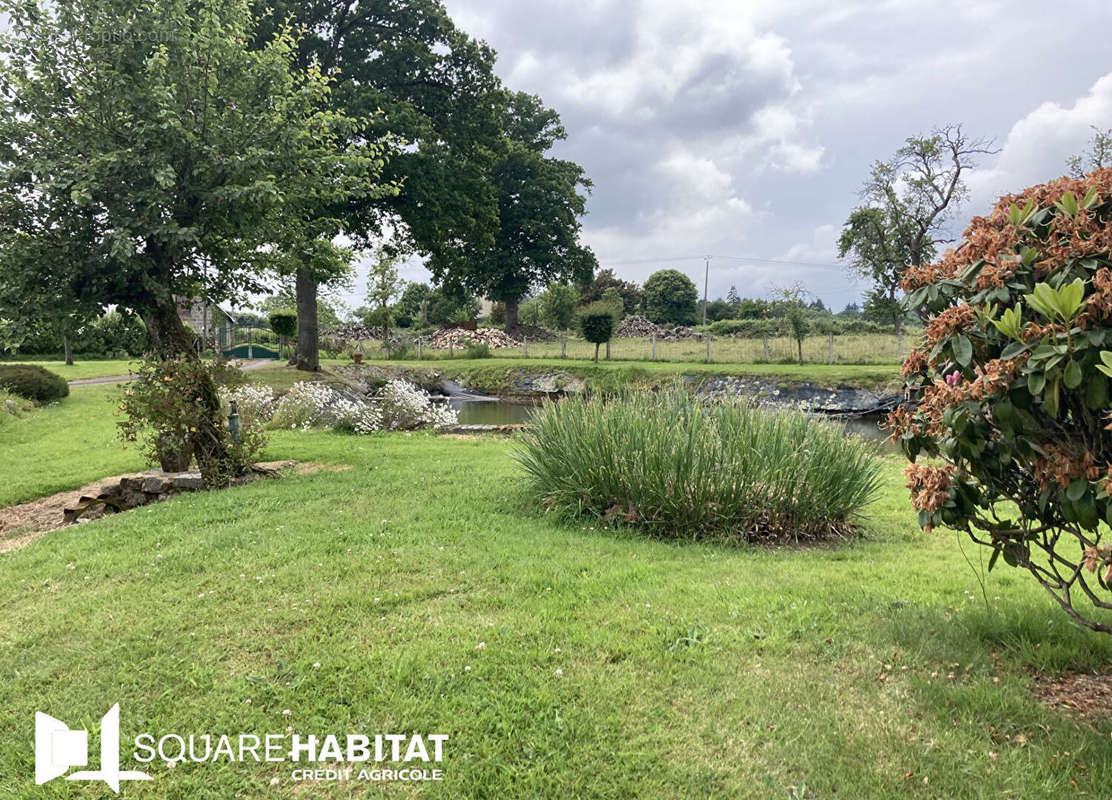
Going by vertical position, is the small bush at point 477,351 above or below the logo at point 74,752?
above

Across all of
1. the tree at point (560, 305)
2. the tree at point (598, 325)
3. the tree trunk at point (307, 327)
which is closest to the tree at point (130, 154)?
the tree trunk at point (307, 327)

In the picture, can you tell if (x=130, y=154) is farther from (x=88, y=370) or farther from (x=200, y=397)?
(x=88, y=370)

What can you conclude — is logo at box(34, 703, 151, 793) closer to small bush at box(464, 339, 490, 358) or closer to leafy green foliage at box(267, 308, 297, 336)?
small bush at box(464, 339, 490, 358)

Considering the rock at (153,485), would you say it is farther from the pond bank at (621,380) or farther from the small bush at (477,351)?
the small bush at (477,351)

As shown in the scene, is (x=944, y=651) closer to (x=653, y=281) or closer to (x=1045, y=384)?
(x=1045, y=384)

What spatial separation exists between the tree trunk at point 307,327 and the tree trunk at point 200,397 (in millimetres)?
13915

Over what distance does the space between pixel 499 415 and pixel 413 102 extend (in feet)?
35.1

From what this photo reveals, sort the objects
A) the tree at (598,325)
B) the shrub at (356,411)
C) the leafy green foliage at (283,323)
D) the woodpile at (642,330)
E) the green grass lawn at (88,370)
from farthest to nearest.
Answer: the woodpile at (642,330)
the leafy green foliage at (283,323)
the tree at (598,325)
the green grass lawn at (88,370)
the shrub at (356,411)

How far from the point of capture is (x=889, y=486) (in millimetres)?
7656

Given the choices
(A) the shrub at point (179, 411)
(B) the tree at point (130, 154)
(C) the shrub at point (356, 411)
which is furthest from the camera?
(C) the shrub at point (356, 411)

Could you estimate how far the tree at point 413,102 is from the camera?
60.9 ft

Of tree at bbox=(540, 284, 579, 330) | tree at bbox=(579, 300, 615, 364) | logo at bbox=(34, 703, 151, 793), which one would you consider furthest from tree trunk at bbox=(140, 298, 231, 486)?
tree at bbox=(540, 284, 579, 330)

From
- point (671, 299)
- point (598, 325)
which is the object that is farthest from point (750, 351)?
point (671, 299)

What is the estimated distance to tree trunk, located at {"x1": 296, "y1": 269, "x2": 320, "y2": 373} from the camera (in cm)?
2117
